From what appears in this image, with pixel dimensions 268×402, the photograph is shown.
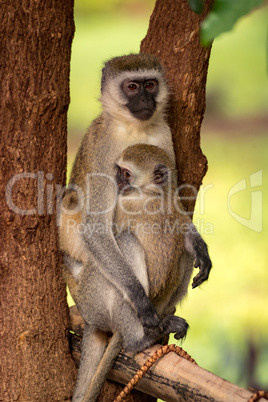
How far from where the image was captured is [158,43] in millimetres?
3197

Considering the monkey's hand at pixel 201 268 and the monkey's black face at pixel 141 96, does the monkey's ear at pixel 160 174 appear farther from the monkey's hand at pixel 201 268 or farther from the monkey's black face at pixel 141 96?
the monkey's hand at pixel 201 268

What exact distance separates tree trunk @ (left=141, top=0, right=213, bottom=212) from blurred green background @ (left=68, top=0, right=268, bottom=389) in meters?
1.75

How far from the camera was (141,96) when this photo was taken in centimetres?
307

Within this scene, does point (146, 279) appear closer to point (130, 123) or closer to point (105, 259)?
point (105, 259)

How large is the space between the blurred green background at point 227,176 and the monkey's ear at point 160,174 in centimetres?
207

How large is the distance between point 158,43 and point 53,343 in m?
1.84

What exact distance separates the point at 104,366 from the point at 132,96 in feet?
4.95

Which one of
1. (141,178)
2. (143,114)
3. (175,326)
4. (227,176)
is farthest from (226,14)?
(227,176)

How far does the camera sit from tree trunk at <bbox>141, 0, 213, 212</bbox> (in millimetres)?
3051

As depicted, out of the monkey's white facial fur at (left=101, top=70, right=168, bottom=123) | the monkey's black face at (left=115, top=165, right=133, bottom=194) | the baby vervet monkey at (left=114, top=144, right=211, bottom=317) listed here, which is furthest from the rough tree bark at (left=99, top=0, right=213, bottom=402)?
the monkey's black face at (left=115, top=165, right=133, bottom=194)

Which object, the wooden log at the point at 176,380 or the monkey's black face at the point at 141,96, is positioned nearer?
the wooden log at the point at 176,380

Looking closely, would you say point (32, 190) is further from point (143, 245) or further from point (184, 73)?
point (184, 73)

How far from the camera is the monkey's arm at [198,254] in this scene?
3.01 meters

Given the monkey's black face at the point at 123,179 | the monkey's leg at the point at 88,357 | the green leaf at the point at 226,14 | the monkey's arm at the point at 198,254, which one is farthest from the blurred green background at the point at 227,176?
the green leaf at the point at 226,14
